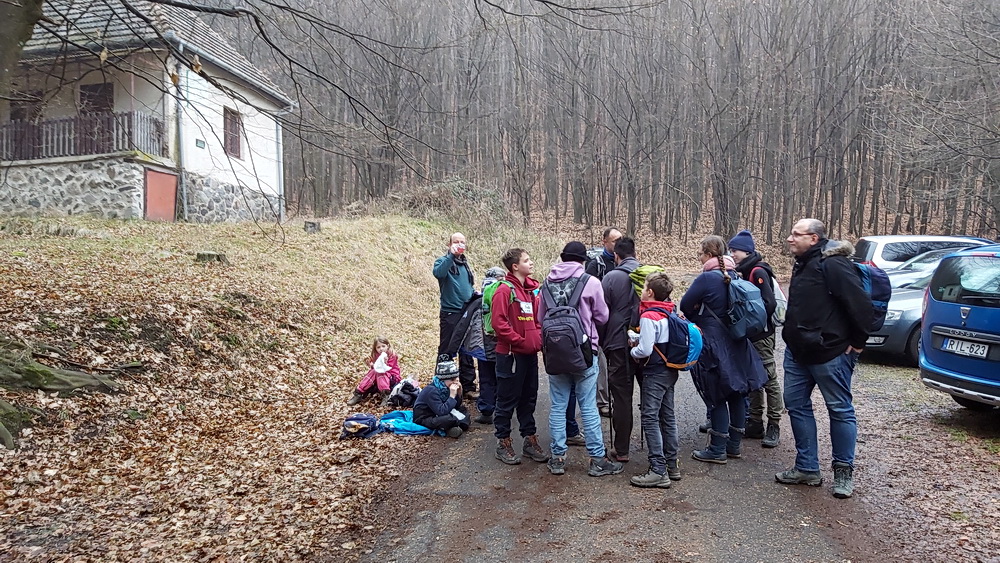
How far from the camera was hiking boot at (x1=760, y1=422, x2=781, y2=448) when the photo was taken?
5.45 meters

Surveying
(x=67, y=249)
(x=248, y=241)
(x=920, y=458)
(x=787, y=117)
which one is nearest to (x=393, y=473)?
(x=920, y=458)

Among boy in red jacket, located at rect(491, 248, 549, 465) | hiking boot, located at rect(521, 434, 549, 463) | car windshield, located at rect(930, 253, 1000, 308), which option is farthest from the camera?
car windshield, located at rect(930, 253, 1000, 308)

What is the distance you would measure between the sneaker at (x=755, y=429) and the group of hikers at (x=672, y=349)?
0.02 meters

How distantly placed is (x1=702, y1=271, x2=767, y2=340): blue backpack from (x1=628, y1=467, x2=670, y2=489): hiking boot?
1.31 meters

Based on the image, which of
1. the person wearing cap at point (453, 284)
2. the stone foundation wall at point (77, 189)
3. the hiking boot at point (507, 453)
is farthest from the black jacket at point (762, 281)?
the stone foundation wall at point (77, 189)

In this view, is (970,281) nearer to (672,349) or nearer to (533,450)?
(672,349)

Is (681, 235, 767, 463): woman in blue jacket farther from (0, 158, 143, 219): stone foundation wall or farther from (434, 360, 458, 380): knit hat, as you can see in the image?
(0, 158, 143, 219): stone foundation wall

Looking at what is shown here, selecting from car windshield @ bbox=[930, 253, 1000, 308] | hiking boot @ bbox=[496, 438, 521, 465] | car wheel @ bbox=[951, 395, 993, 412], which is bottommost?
hiking boot @ bbox=[496, 438, 521, 465]

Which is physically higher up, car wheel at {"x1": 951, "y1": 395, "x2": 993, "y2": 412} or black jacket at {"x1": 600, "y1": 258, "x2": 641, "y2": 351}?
black jacket at {"x1": 600, "y1": 258, "x2": 641, "y2": 351}

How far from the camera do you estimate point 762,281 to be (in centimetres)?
563

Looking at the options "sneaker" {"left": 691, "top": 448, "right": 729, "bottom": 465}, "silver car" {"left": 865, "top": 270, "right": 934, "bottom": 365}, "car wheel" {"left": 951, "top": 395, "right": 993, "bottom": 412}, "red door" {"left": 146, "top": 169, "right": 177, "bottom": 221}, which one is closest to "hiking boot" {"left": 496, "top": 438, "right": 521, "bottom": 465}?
"sneaker" {"left": 691, "top": 448, "right": 729, "bottom": 465}

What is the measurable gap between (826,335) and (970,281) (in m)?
2.60

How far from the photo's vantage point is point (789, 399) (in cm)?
459

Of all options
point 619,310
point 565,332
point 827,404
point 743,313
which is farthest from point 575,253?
point 827,404
